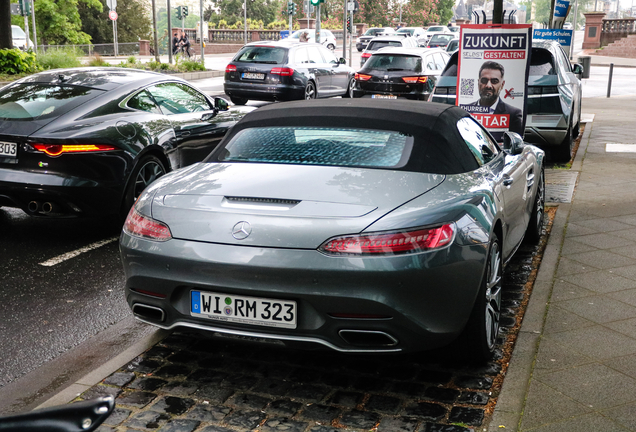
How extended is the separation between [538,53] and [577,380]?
7.55 m

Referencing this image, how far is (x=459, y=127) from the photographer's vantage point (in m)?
4.52

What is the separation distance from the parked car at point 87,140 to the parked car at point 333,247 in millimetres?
2396

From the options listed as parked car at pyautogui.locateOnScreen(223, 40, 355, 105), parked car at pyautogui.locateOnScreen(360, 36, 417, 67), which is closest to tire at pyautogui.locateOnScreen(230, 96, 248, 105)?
parked car at pyautogui.locateOnScreen(223, 40, 355, 105)

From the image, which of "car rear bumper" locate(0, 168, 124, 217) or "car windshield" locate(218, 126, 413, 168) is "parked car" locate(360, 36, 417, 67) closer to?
"car rear bumper" locate(0, 168, 124, 217)

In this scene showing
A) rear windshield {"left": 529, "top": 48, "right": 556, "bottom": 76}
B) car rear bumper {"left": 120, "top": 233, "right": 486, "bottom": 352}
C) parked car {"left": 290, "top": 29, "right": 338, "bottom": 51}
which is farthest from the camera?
parked car {"left": 290, "top": 29, "right": 338, "bottom": 51}

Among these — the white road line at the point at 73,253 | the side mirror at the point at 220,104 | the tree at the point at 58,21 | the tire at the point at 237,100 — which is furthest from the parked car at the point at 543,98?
the tree at the point at 58,21

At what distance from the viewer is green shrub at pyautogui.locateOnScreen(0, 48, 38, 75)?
22.4m

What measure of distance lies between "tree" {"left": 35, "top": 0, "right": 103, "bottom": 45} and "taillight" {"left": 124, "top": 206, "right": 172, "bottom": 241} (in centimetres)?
5566

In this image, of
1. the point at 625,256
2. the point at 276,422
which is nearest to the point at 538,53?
the point at 625,256

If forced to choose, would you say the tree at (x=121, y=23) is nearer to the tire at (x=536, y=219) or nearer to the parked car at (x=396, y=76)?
the parked car at (x=396, y=76)

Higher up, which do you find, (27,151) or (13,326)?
(27,151)

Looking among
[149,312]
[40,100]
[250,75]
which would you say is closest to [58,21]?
[250,75]

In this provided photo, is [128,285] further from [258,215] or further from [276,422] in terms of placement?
[276,422]

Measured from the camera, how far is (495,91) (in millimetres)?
8156
